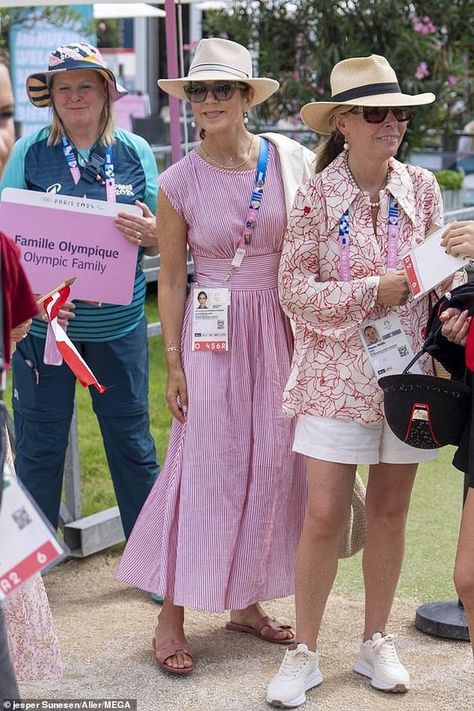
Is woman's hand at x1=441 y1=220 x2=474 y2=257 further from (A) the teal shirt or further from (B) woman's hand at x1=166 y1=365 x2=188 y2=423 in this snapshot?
(A) the teal shirt

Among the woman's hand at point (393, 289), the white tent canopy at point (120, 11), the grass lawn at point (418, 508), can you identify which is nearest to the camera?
the woman's hand at point (393, 289)

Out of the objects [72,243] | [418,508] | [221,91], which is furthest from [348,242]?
[418,508]

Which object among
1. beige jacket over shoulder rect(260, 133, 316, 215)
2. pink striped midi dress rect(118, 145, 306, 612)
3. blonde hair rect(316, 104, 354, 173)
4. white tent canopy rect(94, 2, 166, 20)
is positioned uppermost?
white tent canopy rect(94, 2, 166, 20)

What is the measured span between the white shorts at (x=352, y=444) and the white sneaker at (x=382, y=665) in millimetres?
663

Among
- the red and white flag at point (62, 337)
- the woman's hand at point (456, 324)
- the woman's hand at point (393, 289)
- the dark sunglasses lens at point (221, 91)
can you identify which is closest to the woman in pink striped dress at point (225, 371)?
the dark sunglasses lens at point (221, 91)

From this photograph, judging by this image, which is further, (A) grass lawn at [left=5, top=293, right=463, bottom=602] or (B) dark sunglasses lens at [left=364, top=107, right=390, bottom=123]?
(A) grass lawn at [left=5, top=293, right=463, bottom=602]

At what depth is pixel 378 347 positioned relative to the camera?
12.5 ft

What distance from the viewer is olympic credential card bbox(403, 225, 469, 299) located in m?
3.50

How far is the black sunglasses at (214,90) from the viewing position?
4.02 meters

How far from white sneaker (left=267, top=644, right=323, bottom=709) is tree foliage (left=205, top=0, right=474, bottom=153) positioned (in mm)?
6533

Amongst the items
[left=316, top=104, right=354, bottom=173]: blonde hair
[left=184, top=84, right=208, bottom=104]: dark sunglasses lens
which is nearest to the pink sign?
[left=184, top=84, right=208, bottom=104]: dark sunglasses lens

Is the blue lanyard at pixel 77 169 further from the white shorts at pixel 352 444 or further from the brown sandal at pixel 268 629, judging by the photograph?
the brown sandal at pixel 268 629

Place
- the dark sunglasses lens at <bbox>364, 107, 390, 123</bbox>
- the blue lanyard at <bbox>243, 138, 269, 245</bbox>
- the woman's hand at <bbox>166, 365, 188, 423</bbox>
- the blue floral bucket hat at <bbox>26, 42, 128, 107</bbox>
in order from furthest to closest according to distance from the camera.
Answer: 1. the blue floral bucket hat at <bbox>26, 42, 128, 107</bbox>
2. the woman's hand at <bbox>166, 365, 188, 423</bbox>
3. the blue lanyard at <bbox>243, 138, 269, 245</bbox>
4. the dark sunglasses lens at <bbox>364, 107, 390, 123</bbox>

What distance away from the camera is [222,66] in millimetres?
4043
